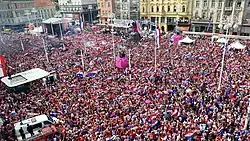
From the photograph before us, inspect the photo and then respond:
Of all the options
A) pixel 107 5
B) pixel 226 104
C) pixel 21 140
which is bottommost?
pixel 21 140

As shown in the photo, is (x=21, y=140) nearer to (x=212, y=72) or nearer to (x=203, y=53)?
(x=212, y=72)

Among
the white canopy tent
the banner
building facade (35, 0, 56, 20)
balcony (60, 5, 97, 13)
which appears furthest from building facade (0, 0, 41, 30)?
the banner

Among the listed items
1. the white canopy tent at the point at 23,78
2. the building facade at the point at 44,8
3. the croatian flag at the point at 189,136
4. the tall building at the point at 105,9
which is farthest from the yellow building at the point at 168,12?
the building facade at the point at 44,8

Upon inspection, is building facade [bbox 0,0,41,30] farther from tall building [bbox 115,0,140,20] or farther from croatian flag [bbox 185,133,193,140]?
croatian flag [bbox 185,133,193,140]

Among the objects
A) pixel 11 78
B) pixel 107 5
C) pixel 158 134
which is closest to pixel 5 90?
pixel 11 78

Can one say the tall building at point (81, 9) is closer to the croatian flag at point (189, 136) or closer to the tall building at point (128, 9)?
the tall building at point (128, 9)
